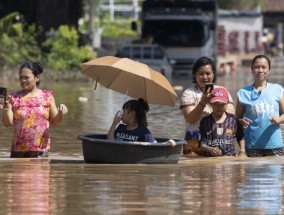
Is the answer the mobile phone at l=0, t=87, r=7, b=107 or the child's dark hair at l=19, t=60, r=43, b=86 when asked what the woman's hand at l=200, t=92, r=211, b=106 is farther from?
the mobile phone at l=0, t=87, r=7, b=107

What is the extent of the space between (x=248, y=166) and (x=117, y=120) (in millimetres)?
1476

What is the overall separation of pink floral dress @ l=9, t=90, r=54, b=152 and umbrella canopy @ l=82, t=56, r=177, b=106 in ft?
2.81

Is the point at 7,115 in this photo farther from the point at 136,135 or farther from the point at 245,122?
the point at 245,122

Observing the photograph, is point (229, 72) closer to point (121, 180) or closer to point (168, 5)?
point (168, 5)

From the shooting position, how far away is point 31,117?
12891 millimetres

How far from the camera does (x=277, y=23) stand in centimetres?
9900

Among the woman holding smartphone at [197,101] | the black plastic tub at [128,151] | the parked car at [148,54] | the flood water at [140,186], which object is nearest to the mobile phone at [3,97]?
the flood water at [140,186]

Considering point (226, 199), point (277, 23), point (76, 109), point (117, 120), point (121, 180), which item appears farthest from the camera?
point (277, 23)

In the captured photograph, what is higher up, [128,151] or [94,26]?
[94,26]

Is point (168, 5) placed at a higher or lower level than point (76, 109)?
higher

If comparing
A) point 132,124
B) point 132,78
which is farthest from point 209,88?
point 132,78

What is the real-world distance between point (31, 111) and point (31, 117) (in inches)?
3.1

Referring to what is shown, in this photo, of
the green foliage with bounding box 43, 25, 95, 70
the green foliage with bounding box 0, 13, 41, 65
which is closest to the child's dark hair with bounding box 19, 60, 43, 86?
the green foliage with bounding box 0, 13, 41, 65

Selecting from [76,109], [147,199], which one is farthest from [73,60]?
[147,199]
